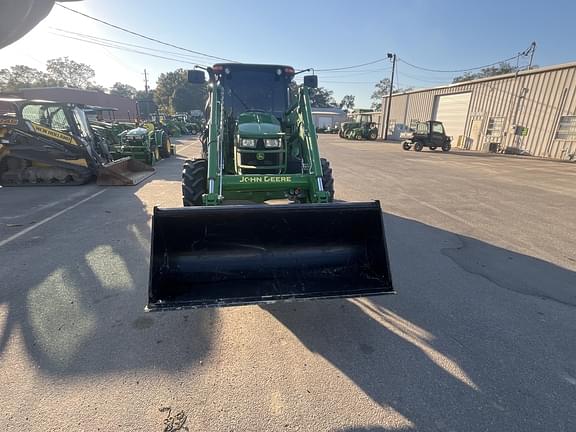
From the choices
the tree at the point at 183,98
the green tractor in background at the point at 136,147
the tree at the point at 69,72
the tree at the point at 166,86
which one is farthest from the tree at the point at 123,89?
the green tractor in background at the point at 136,147

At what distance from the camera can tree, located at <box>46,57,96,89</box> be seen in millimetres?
84688

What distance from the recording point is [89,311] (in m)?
A: 2.96

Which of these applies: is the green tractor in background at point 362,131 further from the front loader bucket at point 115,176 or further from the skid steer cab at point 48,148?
the skid steer cab at point 48,148

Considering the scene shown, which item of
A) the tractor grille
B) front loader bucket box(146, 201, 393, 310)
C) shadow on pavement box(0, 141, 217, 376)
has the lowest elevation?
shadow on pavement box(0, 141, 217, 376)

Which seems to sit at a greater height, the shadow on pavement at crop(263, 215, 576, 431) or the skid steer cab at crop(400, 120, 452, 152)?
the skid steer cab at crop(400, 120, 452, 152)

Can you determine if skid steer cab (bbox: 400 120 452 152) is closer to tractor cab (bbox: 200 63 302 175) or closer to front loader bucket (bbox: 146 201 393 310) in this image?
tractor cab (bbox: 200 63 302 175)

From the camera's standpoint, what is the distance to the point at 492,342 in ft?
8.64

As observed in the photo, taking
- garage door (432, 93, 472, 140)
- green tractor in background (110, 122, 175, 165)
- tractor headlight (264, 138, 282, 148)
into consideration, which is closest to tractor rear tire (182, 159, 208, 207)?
tractor headlight (264, 138, 282, 148)

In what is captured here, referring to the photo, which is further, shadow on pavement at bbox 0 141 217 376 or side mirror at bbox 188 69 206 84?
side mirror at bbox 188 69 206 84

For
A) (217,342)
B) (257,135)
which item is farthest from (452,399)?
(257,135)

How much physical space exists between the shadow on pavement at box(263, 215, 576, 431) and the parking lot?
1cm

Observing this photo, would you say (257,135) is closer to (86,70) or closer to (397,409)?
(397,409)

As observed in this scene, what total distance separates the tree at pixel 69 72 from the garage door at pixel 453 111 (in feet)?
312

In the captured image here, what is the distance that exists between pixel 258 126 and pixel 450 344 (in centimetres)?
381
